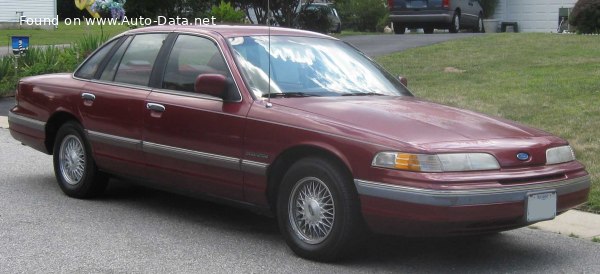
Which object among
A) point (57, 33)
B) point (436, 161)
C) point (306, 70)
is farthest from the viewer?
point (57, 33)

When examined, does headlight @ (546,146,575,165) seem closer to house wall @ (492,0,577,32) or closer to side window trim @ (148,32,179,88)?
side window trim @ (148,32,179,88)

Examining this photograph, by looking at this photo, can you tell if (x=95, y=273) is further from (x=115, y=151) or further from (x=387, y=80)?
(x=387, y=80)

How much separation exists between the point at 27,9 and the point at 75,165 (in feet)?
103

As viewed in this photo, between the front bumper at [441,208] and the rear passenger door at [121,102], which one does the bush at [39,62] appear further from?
the front bumper at [441,208]

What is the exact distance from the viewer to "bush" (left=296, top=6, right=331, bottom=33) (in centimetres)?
2606

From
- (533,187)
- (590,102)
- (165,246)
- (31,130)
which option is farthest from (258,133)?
(590,102)

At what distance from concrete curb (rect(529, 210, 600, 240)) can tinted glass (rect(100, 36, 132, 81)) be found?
11.7 ft

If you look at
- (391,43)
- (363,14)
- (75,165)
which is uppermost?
(363,14)

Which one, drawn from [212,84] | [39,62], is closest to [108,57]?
[212,84]

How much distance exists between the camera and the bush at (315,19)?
26.1 metres

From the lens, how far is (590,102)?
36.8 ft

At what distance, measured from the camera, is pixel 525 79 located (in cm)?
1343

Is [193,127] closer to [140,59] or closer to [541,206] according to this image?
[140,59]

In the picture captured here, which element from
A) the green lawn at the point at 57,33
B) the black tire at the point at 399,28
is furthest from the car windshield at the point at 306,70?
the green lawn at the point at 57,33
